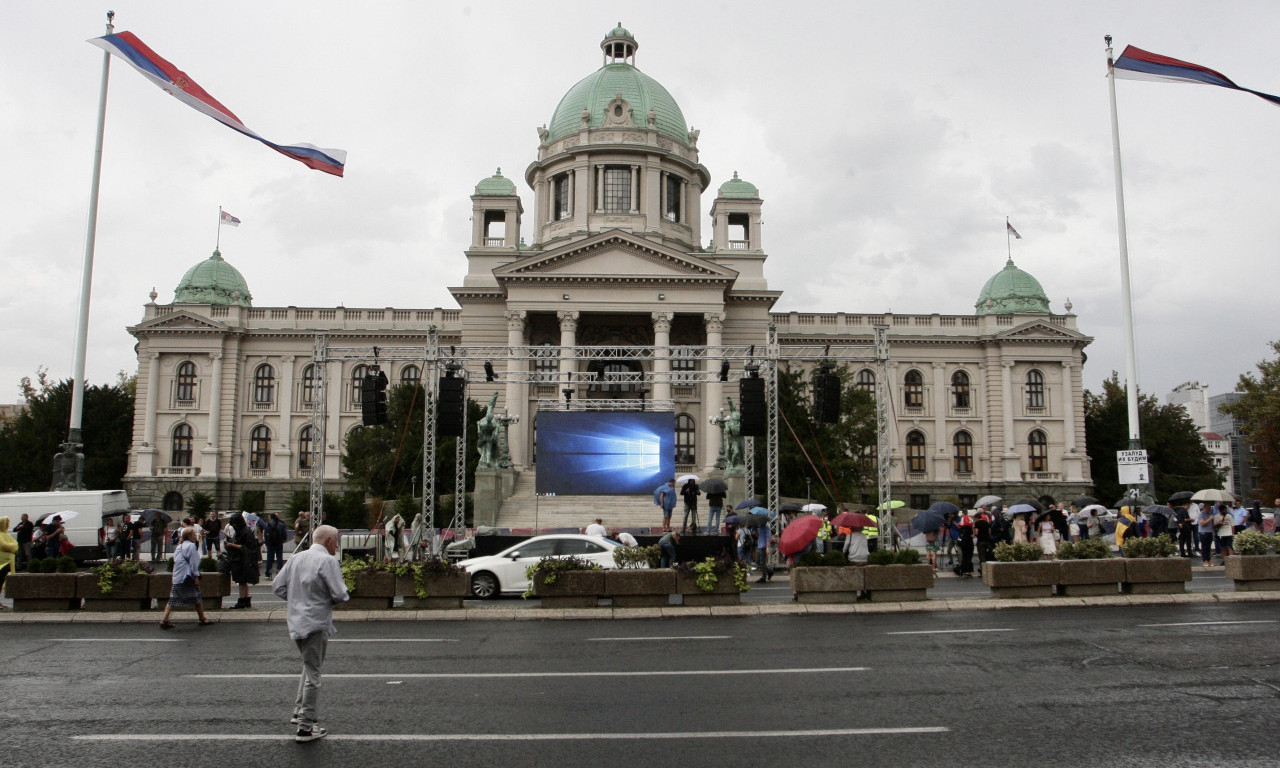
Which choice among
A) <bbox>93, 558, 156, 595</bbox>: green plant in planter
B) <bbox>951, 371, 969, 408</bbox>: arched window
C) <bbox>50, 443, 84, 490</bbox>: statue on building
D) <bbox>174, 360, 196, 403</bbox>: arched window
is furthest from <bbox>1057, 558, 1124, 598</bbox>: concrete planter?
<bbox>174, 360, 196, 403</bbox>: arched window

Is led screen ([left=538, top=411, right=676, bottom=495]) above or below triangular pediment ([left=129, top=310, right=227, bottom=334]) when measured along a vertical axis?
below

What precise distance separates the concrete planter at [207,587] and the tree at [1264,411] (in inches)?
1977

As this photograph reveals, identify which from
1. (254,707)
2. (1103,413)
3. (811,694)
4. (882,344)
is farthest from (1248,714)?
(1103,413)

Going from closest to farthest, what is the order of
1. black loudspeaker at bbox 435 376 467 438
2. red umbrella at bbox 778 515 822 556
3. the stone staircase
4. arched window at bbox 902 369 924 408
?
red umbrella at bbox 778 515 822 556 < black loudspeaker at bbox 435 376 467 438 < the stone staircase < arched window at bbox 902 369 924 408

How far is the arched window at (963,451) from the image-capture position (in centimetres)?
6564

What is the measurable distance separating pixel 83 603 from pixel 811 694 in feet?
46.1

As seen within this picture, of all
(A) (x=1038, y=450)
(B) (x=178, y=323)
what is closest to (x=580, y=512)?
(B) (x=178, y=323)

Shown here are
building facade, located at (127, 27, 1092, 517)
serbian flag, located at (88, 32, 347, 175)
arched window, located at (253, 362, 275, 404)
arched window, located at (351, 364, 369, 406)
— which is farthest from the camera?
arched window, located at (253, 362, 275, 404)

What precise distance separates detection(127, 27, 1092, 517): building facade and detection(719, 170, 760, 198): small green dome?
0.10m

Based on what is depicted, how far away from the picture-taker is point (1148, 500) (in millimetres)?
26078

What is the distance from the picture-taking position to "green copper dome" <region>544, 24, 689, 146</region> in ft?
217

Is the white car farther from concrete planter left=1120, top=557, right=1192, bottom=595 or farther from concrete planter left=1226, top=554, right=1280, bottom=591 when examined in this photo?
concrete planter left=1226, top=554, right=1280, bottom=591

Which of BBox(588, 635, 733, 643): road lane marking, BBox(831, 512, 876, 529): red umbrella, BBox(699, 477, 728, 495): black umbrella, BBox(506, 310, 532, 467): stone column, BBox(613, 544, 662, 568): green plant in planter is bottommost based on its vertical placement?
BBox(588, 635, 733, 643): road lane marking

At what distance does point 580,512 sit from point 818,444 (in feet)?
34.7
